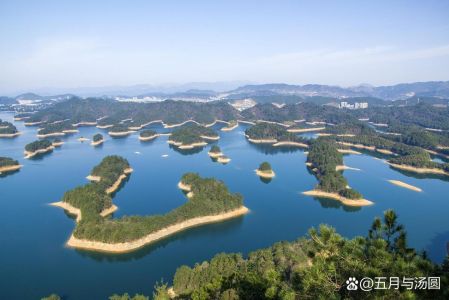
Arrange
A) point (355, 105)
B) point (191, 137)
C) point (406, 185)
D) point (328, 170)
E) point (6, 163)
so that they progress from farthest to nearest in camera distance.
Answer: point (355, 105) < point (191, 137) < point (6, 163) < point (328, 170) < point (406, 185)

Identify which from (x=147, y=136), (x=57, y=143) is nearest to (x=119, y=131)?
(x=147, y=136)

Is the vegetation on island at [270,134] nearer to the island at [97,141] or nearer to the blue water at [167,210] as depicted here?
the blue water at [167,210]

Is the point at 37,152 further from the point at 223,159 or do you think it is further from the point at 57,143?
the point at 223,159

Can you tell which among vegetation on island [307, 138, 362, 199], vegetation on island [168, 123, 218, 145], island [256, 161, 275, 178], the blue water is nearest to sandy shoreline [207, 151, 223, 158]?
the blue water

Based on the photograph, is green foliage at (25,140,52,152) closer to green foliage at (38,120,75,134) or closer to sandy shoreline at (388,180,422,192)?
green foliage at (38,120,75,134)

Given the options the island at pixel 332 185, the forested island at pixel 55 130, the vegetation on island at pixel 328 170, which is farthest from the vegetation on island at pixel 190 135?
the forested island at pixel 55 130
